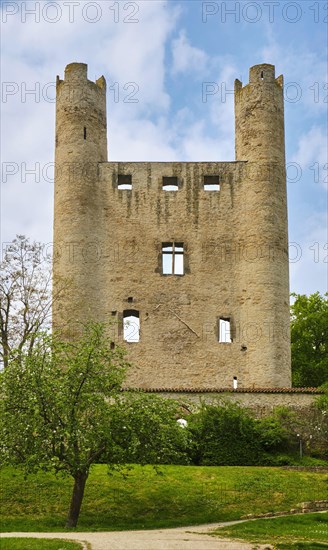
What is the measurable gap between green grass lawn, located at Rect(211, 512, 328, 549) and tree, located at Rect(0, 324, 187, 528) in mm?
3280

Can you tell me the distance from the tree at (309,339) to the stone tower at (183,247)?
9.71 metres

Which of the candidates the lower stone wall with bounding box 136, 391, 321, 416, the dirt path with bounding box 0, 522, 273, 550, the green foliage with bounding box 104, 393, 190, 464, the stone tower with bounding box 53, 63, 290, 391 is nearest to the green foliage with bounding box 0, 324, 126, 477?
the green foliage with bounding box 104, 393, 190, 464

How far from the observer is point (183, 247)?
40.9m

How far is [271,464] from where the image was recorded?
30.5 m

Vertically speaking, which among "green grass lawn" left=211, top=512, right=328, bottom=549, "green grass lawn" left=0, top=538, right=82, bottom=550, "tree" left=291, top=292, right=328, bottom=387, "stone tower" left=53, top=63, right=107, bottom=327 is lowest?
"green grass lawn" left=211, top=512, right=328, bottom=549

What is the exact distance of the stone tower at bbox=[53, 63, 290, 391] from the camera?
129 feet

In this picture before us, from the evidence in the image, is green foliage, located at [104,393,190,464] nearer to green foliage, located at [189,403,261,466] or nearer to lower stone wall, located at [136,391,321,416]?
green foliage, located at [189,403,261,466]

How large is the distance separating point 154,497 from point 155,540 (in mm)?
6750

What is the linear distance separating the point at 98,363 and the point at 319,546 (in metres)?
7.91

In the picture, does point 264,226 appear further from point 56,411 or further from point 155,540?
point 155,540

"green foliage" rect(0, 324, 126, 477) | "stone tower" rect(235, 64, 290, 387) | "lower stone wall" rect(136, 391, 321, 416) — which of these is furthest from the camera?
"stone tower" rect(235, 64, 290, 387)

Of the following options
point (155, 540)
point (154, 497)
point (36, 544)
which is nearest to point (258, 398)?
point (154, 497)

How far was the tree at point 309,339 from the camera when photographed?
48559 mm

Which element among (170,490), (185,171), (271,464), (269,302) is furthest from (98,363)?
(185,171)
